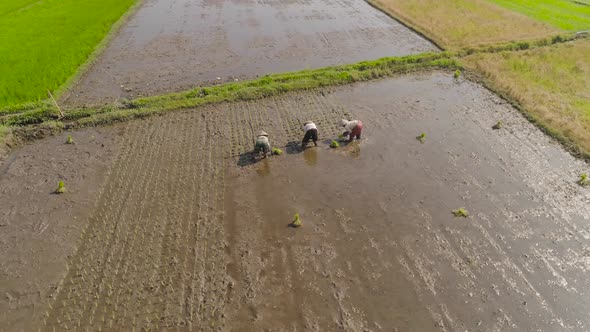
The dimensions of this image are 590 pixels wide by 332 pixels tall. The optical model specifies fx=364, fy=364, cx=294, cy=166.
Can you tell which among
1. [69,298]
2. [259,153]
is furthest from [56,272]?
[259,153]

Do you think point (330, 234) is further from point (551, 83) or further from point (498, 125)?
point (551, 83)

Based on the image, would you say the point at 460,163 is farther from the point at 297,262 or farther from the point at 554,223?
the point at 297,262

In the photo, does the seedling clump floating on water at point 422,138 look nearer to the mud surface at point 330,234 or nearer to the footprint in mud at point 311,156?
the mud surface at point 330,234

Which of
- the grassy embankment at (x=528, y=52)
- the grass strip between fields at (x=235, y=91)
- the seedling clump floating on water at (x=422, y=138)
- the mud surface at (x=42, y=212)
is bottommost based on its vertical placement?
the mud surface at (x=42, y=212)

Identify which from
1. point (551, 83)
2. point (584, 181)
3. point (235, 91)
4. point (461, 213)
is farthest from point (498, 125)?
point (235, 91)

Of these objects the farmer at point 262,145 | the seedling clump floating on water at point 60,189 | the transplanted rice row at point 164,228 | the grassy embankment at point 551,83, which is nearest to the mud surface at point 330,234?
the transplanted rice row at point 164,228
